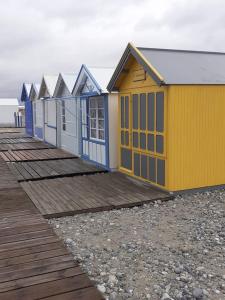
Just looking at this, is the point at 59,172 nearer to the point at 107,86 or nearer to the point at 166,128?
the point at 107,86

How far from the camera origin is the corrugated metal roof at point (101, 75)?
963 cm

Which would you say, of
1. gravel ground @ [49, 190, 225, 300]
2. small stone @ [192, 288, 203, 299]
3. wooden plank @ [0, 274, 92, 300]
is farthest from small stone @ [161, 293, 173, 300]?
wooden plank @ [0, 274, 92, 300]

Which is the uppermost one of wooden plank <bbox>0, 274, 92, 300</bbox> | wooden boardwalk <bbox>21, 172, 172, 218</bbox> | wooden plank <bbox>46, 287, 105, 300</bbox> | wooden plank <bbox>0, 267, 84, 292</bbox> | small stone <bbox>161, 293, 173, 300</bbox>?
wooden boardwalk <bbox>21, 172, 172, 218</bbox>

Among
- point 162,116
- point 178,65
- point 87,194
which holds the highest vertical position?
point 178,65

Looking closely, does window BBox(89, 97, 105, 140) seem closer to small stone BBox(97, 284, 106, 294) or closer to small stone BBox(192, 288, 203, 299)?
small stone BBox(97, 284, 106, 294)

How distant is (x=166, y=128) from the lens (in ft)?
23.0

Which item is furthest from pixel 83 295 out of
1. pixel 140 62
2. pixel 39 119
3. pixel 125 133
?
pixel 39 119

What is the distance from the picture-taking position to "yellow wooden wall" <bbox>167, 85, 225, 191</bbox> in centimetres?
691

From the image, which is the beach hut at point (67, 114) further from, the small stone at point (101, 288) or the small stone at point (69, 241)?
the small stone at point (101, 288)

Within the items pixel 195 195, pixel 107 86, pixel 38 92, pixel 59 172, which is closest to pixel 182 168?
pixel 195 195

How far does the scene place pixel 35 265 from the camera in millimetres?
4043

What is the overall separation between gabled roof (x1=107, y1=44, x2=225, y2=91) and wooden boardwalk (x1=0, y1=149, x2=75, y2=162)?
4.72 m

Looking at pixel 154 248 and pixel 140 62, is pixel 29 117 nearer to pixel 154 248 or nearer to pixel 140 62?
pixel 140 62

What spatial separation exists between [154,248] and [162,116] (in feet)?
10.5
